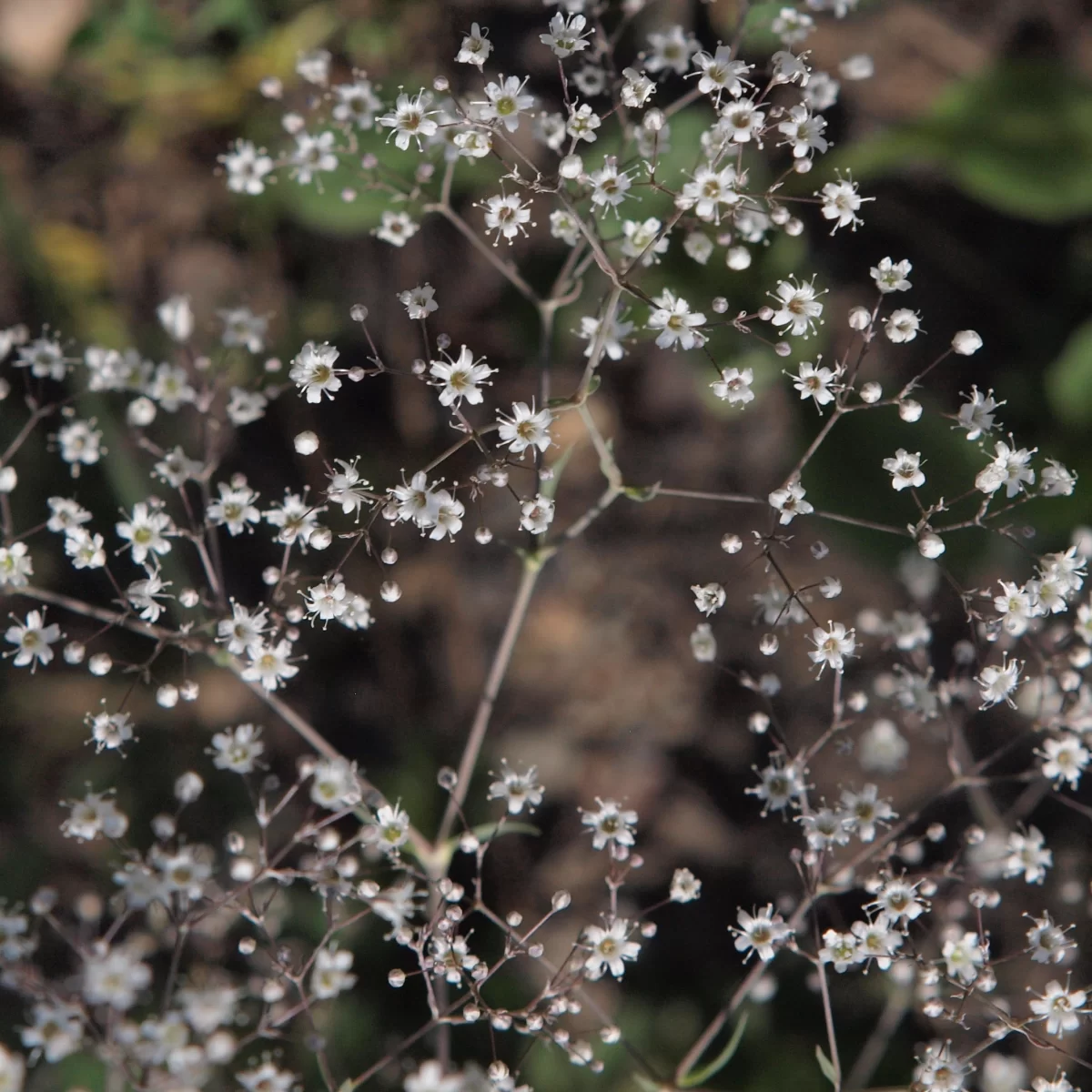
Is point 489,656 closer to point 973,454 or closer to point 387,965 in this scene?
point 387,965

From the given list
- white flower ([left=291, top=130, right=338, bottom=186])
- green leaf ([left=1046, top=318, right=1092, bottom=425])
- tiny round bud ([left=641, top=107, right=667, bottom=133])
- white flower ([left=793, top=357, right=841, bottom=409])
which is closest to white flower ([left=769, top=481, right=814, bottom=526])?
white flower ([left=793, top=357, right=841, bottom=409])

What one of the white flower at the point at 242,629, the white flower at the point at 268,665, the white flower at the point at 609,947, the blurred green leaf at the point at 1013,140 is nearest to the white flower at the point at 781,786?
the white flower at the point at 609,947

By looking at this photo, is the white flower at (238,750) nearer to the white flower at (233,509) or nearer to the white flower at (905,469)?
the white flower at (233,509)

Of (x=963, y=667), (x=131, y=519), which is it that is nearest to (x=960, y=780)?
(x=963, y=667)

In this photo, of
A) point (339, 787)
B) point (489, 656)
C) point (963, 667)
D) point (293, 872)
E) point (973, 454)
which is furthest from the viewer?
point (489, 656)

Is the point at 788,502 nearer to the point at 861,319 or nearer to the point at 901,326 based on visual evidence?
the point at 861,319
